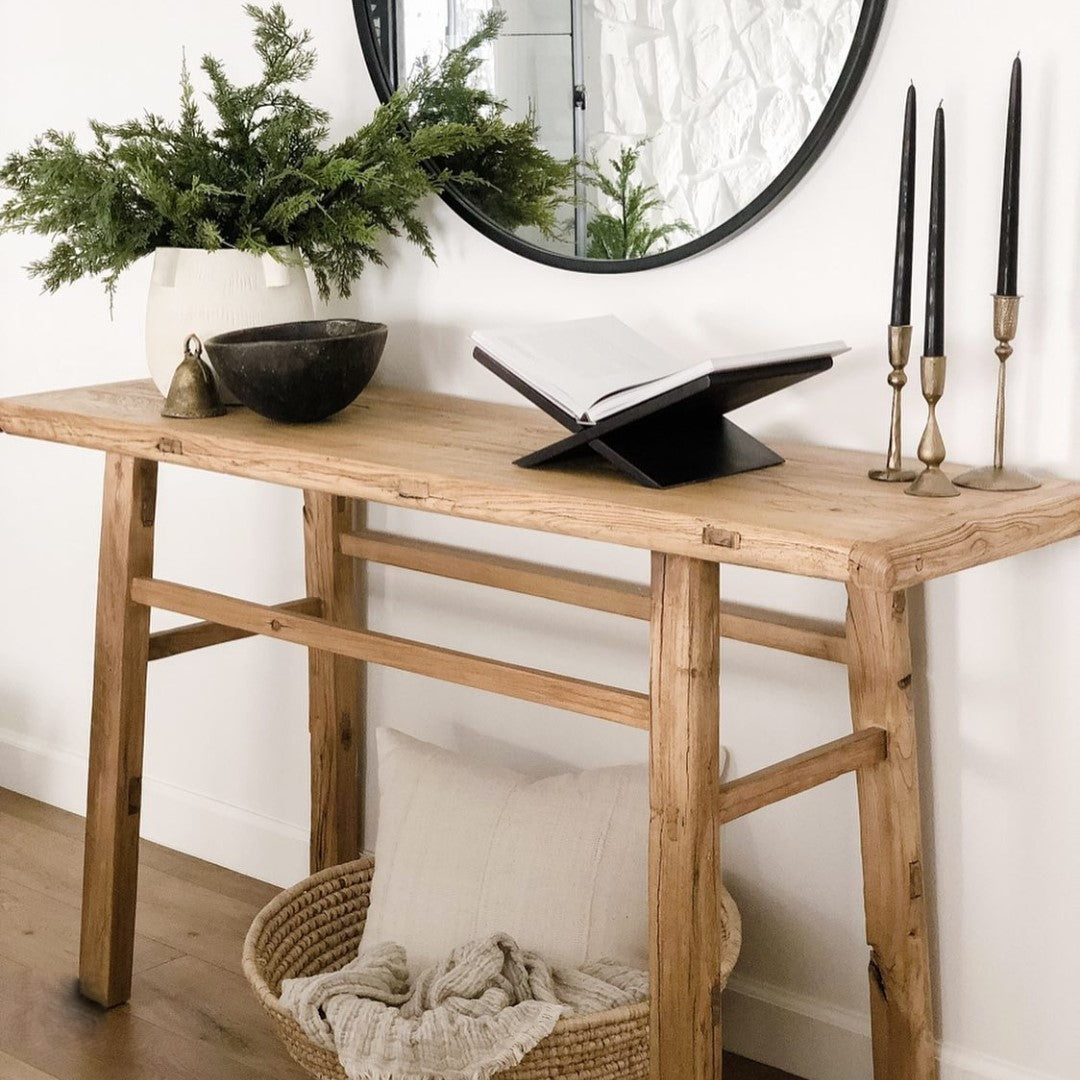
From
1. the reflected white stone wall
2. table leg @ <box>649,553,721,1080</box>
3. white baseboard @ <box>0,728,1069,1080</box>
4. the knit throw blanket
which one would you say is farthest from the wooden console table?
the reflected white stone wall

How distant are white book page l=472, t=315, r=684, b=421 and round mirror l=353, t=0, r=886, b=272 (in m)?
0.22

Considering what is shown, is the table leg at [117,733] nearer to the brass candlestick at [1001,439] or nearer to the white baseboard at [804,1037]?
the white baseboard at [804,1037]

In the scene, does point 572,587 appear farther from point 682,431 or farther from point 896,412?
point 896,412

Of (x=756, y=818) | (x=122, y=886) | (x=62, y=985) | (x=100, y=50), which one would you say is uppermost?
(x=100, y=50)

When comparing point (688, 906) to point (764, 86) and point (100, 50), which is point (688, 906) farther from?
point (100, 50)

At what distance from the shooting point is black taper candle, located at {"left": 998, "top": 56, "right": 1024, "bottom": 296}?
57.5 inches

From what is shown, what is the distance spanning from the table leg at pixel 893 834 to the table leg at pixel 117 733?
96cm

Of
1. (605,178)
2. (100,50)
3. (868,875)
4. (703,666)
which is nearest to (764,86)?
(605,178)

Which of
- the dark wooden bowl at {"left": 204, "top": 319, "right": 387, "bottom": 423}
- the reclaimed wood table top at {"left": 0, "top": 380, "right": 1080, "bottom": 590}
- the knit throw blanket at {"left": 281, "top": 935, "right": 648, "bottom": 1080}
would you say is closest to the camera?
the reclaimed wood table top at {"left": 0, "top": 380, "right": 1080, "bottom": 590}

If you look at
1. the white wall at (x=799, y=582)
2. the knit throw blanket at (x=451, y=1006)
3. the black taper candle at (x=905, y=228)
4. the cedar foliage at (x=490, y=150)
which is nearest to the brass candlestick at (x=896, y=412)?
the black taper candle at (x=905, y=228)

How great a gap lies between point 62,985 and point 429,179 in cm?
128

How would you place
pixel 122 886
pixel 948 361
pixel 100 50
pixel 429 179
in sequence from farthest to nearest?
pixel 100 50 < pixel 122 886 < pixel 429 179 < pixel 948 361

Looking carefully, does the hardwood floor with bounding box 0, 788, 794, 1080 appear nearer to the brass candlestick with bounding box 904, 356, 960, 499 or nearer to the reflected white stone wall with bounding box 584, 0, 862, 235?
the brass candlestick with bounding box 904, 356, 960, 499

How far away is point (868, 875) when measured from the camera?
5.65 ft
